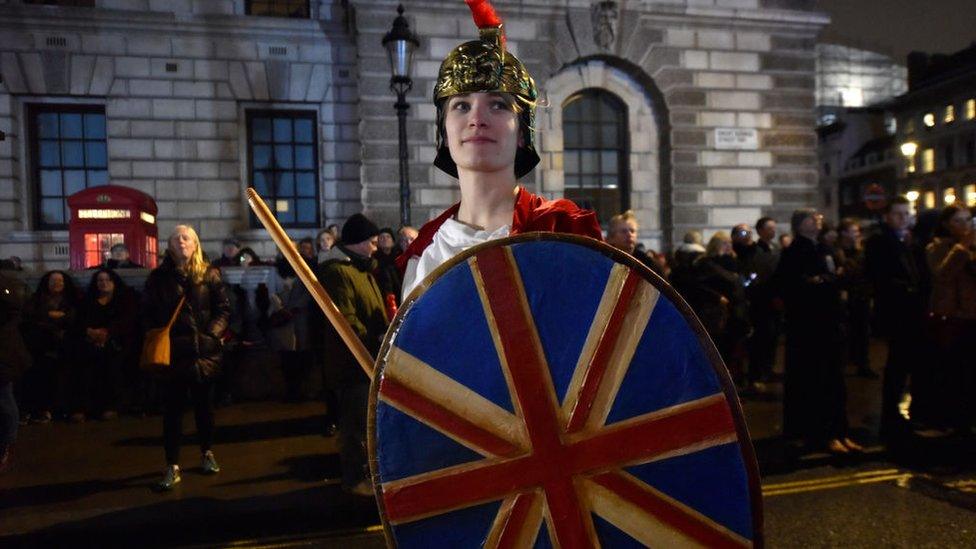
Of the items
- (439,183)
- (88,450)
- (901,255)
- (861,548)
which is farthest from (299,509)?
(439,183)

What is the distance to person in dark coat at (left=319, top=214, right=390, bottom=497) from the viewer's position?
14.3 ft

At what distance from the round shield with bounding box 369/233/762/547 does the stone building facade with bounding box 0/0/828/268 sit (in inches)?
398

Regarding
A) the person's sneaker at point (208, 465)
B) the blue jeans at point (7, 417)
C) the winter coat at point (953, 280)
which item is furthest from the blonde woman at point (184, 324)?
the winter coat at point (953, 280)

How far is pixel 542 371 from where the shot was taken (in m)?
1.34

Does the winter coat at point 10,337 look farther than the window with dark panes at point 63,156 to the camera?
No

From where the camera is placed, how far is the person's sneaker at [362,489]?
4227 mm

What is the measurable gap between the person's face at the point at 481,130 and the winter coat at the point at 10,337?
4.43 meters

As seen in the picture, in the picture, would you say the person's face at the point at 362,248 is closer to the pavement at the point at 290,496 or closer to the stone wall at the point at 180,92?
the pavement at the point at 290,496

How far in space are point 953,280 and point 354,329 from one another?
495 centimetres

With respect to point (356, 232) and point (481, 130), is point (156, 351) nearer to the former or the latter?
point (356, 232)

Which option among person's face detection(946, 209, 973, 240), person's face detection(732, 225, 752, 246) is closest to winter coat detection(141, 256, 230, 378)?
person's face detection(946, 209, 973, 240)

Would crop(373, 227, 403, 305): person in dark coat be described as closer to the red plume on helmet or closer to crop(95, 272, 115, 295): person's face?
crop(95, 272, 115, 295): person's face

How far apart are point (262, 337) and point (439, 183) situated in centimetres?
493

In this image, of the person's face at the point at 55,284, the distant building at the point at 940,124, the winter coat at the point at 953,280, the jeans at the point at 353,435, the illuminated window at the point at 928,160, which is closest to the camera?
the jeans at the point at 353,435
